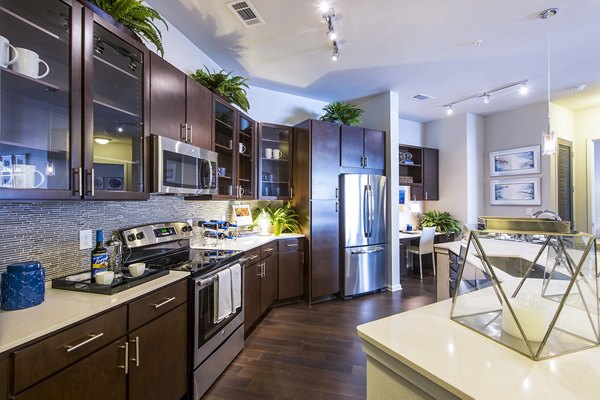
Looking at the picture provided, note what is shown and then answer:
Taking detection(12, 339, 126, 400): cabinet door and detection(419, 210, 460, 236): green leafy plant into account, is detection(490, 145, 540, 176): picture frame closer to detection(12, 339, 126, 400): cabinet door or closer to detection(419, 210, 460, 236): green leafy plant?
detection(419, 210, 460, 236): green leafy plant

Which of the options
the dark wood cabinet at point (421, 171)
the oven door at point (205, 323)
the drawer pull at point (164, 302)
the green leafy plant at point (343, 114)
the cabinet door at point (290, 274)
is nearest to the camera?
the drawer pull at point (164, 302)

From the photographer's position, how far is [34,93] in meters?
1.35

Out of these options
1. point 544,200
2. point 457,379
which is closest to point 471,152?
point 544,200

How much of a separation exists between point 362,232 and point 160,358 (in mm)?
2978

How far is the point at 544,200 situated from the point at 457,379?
17.8 feet

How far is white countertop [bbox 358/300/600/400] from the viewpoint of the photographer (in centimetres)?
70

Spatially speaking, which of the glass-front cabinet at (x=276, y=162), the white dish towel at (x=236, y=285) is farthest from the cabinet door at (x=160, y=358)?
the glass-front cabinet at (x=276, y=162)

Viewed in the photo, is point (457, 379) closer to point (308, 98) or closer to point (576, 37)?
point (576, 37)

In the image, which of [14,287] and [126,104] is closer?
→ [14,287]

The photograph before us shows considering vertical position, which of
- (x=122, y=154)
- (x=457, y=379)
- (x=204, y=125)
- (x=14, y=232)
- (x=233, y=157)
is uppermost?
(x=204, y=125)

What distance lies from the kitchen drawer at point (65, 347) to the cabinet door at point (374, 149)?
3.64 m

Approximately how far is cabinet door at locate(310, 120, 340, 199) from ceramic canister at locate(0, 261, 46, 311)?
2.86 meters

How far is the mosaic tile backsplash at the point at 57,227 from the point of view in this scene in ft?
4.88

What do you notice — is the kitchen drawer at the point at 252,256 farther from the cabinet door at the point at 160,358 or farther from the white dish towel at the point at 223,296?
the cabinet door at the point at 160,358
